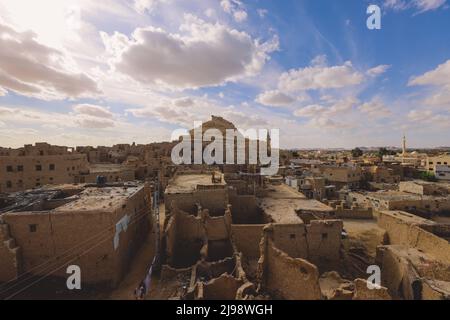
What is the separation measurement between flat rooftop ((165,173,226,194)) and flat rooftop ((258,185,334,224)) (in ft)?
15.9

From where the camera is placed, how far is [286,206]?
2372cm

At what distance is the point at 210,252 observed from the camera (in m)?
18.5

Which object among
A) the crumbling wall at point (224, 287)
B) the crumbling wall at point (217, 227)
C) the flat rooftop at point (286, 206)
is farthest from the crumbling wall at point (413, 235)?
the crumbling wall at point (217, 227)

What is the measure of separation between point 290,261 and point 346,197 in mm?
31497

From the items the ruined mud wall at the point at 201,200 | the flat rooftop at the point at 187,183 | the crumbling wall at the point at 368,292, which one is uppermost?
the flat rooftop at the point at 187,183

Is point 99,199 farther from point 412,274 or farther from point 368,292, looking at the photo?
point 412,274

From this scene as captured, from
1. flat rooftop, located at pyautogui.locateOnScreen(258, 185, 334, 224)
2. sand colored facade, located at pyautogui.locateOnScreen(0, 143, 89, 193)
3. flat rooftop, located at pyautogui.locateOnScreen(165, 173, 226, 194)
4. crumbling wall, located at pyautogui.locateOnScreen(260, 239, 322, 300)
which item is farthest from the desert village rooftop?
sand colored facade, located at pyautogui.locateOnScreen(0, 143, 89, 193)

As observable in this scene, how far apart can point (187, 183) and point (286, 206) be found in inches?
386

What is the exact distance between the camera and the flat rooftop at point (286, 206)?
65.6ft

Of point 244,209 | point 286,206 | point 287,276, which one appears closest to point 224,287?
point 287,276

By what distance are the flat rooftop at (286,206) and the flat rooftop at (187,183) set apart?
4.85m

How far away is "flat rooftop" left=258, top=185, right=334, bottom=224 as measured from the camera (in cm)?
2000

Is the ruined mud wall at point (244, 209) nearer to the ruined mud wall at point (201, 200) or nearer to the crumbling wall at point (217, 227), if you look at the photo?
the ruined mud wall at point (201, 200)
